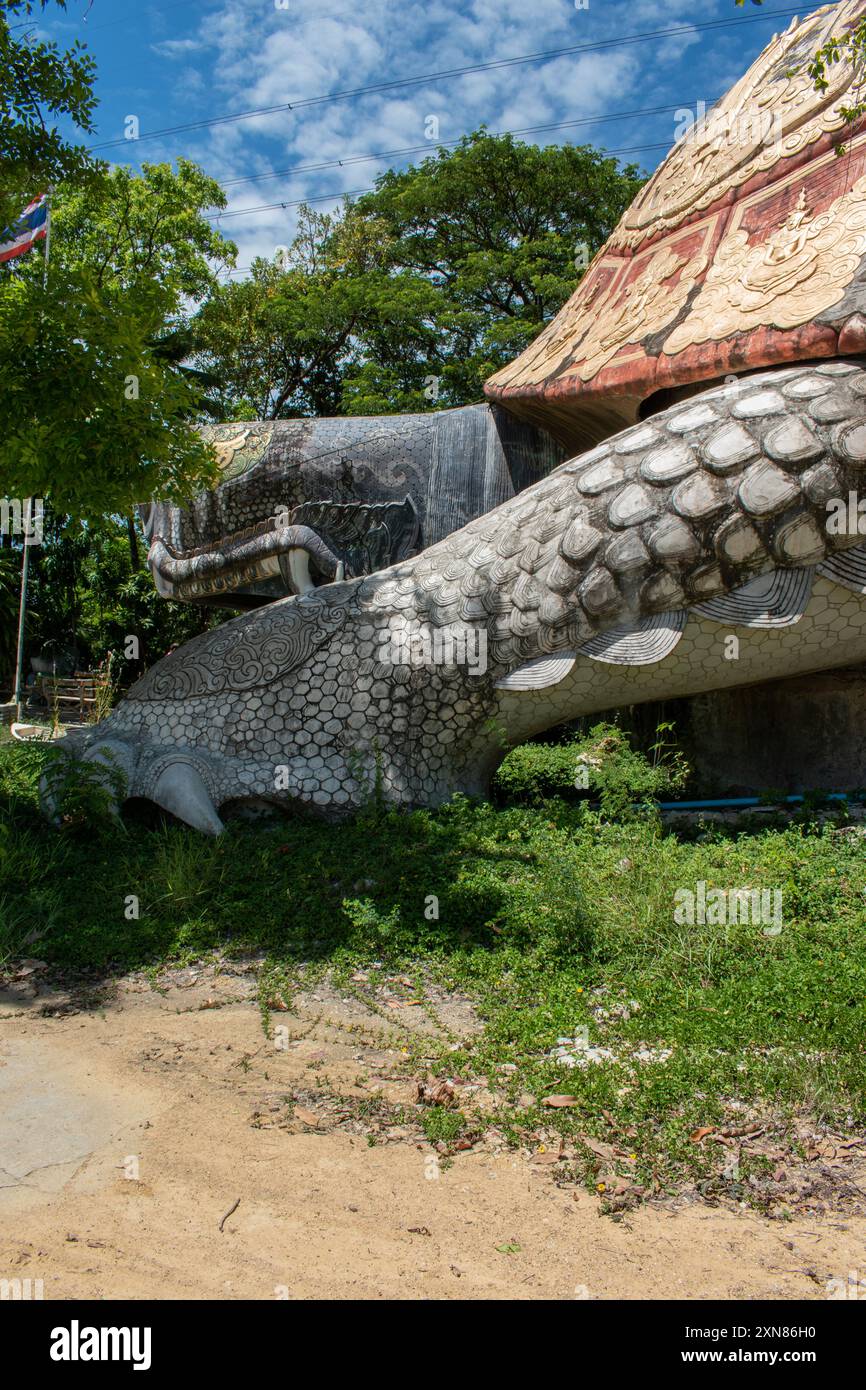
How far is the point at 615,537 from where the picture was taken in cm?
584

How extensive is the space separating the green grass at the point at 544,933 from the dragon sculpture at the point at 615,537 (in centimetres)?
55

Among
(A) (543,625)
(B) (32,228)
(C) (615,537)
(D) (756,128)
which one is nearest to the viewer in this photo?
(C) (615,537)

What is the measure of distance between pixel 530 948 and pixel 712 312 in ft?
14.4

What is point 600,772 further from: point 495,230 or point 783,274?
point 495,230

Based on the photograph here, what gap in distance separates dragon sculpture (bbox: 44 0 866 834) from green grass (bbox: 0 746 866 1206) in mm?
548

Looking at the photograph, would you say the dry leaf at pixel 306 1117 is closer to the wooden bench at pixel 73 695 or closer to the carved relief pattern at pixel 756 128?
the carved relief pattern at pixel 756 128

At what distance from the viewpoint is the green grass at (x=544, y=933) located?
342 cm

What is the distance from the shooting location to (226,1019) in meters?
4.36

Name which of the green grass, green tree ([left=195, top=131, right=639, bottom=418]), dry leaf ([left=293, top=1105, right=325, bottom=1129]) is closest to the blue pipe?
the green grass

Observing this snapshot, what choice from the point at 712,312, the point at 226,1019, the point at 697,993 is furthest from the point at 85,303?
the point at 697,993

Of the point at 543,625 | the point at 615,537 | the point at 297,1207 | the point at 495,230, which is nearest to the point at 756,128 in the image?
the point at 615,537

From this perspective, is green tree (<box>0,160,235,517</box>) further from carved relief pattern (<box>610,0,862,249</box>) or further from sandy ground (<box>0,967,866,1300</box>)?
carved relief pattern (<box>610,0,862,249</box>)

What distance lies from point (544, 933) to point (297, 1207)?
7.17 ft

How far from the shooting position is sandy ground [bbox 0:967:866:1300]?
8.22 ft
